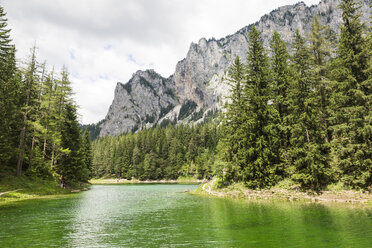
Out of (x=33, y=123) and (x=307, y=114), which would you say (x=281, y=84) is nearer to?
(x=307, y=114)

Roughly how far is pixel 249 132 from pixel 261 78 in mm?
9135

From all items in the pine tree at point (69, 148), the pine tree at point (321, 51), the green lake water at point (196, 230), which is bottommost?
the green lake water at point (196, 230)

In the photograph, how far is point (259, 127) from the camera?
34.2m

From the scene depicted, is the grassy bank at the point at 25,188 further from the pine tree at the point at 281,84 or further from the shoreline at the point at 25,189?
the pine tree at the point at 281,84

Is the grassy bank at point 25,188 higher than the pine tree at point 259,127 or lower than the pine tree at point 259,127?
lower

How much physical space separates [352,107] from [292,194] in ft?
41.6

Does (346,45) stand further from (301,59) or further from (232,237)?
(232,237)

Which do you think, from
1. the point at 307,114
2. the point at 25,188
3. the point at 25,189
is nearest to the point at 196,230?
the point at 307,114

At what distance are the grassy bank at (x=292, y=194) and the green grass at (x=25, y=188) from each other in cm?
2753

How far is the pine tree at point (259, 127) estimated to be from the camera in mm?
31812

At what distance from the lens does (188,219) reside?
17.5 m

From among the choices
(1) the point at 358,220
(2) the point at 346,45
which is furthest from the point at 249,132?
(1) the point at 358,220

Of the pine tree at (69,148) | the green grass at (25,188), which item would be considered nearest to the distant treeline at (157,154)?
the pine tree at (69,148)

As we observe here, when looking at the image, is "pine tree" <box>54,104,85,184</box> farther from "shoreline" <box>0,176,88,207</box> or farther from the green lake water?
the green lake water
